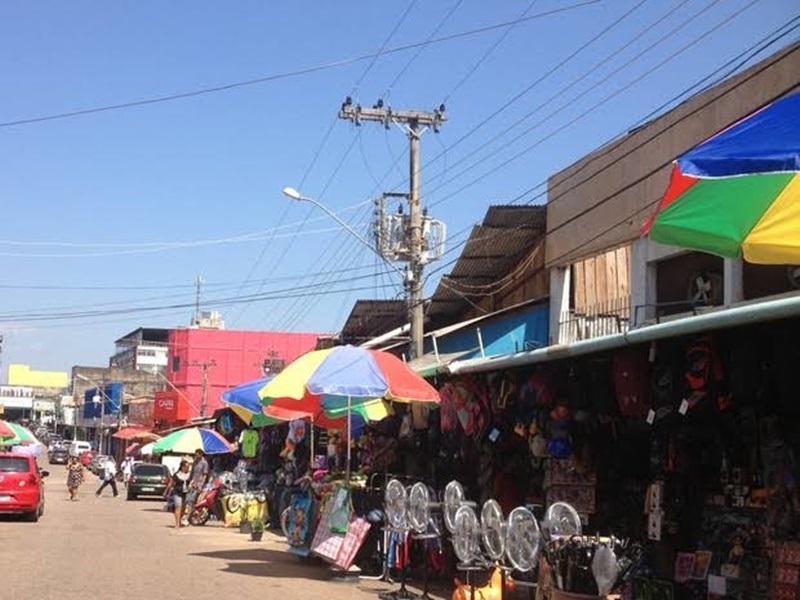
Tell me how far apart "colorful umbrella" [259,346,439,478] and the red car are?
37.1 feet

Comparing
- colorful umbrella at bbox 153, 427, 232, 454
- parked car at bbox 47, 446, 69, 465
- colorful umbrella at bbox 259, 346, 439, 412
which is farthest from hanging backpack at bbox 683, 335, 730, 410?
parked car at bbox 47, 446, 69, 465

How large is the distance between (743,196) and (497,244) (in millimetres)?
16757

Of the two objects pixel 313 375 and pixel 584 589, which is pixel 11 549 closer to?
pixel 313 375

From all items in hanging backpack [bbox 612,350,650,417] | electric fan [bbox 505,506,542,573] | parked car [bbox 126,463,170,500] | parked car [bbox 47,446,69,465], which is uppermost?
hanging backpack [bbox 612,350,650,417]

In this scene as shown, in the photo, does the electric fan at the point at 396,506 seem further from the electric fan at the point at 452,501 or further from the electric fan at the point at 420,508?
the electric fan at the point at 452,501

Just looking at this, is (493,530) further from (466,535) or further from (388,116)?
(388,116)

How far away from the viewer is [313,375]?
12.6 metres

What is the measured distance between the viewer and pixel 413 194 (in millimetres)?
24125

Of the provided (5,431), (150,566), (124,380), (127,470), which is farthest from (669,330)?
(124,380)

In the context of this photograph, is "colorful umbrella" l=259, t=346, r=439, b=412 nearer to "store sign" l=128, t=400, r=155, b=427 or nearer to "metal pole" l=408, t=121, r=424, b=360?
"metal pole" l=408, t=121, r=424, b=360

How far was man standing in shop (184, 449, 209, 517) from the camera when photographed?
23.9 meters

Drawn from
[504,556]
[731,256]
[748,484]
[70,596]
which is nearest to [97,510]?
[70,596]

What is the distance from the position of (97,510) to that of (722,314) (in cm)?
2561

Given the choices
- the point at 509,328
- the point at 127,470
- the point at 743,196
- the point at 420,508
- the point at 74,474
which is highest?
the point at 509,328
